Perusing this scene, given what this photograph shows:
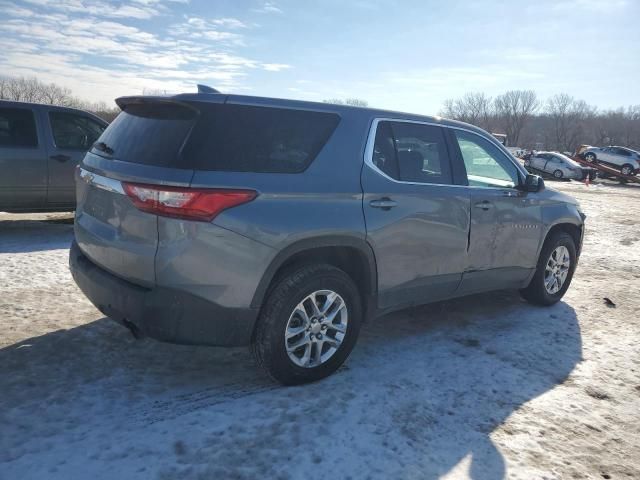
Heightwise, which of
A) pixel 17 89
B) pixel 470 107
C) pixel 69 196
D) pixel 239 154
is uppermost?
pixel 470 107

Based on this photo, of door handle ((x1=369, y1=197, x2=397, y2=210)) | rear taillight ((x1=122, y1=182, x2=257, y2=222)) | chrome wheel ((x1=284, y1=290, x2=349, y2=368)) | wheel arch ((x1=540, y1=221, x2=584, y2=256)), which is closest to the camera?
rear taillight ((x1=122, y1=182, x2=257, y2=222))

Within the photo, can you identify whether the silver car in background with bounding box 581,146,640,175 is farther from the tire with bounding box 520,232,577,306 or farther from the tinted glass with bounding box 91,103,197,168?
the tinted glass with bounding box 91,103,197,168

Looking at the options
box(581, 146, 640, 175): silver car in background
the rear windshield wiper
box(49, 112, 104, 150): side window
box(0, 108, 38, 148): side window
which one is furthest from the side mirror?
box(581, 146, 640, 175): silver car in background

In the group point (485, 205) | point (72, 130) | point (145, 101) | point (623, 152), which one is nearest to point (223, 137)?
point (145, 101)

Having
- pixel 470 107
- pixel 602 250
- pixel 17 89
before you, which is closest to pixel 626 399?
pixel 602 250

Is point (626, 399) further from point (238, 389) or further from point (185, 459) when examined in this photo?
point (185, 459)

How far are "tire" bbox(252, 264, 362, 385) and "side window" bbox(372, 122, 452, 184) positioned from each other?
0.91 meters

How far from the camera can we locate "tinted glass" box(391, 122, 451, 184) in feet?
12.5

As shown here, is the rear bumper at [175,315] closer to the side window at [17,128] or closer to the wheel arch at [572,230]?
the wheel arch at [572,230]

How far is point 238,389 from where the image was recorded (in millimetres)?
3297

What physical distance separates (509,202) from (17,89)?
5373 cm

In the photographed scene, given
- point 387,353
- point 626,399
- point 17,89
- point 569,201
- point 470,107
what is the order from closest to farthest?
point 626,399
point 387,353
point 569,201
point 17,89
point 470,107

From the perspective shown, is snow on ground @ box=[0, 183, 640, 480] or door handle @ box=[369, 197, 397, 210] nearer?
snow on ground @ box=[0, 183, 640, 480]

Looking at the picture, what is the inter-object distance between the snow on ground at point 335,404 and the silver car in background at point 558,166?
2985cm
